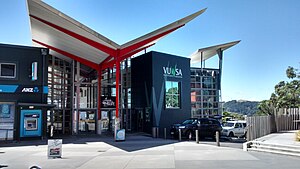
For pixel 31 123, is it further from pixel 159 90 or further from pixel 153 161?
pixel 153 161

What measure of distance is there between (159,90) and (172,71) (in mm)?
2772

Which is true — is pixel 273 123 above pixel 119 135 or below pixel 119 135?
above

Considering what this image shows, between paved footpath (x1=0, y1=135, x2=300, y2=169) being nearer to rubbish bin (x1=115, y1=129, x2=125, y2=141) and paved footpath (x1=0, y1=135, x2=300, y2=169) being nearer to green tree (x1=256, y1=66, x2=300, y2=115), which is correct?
rubbish bin (x1=115, y1=129, x2=125, y2=141)

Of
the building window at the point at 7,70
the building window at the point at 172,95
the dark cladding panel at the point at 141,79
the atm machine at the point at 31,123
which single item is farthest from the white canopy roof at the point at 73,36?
the building window at the point at 172,95

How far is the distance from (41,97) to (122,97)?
8.46 metres

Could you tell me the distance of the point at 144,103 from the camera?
92.1 ft

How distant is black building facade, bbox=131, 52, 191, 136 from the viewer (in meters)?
27.2

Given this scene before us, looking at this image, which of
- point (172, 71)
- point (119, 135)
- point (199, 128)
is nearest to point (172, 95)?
point (172, 71)

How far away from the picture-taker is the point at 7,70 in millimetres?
21781

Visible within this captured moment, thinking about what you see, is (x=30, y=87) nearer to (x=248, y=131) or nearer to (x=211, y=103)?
(x=248, y=131)

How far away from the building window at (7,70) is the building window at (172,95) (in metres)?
13.6

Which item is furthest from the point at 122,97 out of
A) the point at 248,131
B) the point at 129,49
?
the point at 248,131

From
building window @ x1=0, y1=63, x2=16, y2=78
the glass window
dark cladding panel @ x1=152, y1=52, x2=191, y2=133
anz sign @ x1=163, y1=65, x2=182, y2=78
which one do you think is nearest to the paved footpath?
the glass window

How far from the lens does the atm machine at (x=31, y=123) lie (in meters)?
21.1
